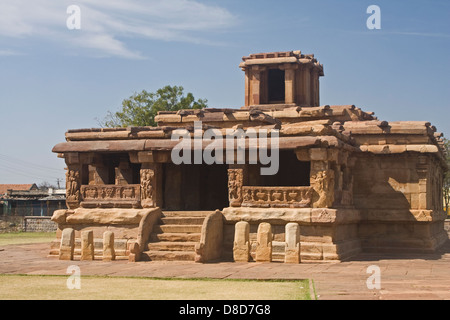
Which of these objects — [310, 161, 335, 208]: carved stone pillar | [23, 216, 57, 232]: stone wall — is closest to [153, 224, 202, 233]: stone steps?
[310, 161, 335, 208]: carved stone pillar

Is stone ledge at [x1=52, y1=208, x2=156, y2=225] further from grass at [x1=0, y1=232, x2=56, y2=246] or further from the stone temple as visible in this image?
grass at [x1=0, y1=232, x2=56, y2=246]

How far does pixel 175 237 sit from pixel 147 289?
17.0ft

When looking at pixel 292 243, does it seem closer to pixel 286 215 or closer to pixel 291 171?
pixel 286 215

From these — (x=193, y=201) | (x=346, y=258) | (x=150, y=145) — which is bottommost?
(x=346, y=258)

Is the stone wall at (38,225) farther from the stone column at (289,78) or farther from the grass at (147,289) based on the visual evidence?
the grass at (147,289)

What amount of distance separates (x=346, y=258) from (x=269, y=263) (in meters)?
2.16

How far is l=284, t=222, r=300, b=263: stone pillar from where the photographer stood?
549 inches

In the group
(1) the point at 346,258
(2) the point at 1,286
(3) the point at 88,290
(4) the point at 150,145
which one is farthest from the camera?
(4) the point at 150,145

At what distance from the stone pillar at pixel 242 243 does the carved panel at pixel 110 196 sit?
10.2 feet

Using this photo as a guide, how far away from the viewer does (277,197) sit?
15438 millimetres

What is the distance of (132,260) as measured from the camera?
14648 mm

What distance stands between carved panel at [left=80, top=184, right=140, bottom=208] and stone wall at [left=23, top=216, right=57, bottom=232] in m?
15.6

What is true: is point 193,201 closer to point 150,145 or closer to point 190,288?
point 150,145
